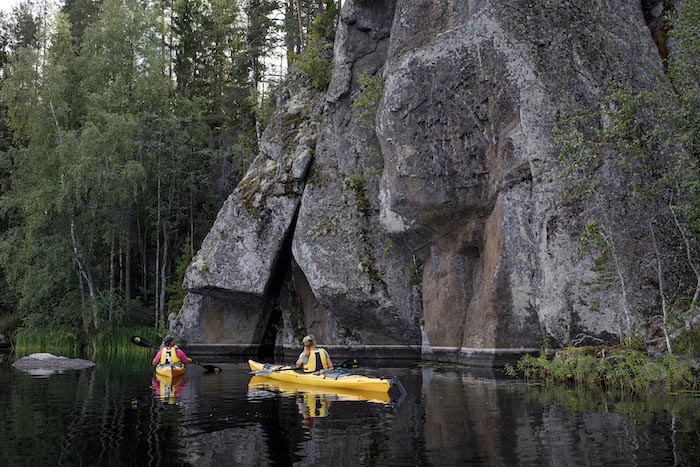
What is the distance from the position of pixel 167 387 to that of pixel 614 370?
922 cm

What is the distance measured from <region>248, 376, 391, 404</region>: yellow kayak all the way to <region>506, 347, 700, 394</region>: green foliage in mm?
4213

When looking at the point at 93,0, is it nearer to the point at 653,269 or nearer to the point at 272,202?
the point at 272,202

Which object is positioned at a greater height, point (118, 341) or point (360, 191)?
point (360, 191)

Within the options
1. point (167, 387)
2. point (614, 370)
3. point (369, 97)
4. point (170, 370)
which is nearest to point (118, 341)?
point (170, 370)

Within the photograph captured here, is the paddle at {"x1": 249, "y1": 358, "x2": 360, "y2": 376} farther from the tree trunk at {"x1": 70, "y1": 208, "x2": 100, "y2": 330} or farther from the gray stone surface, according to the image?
the tree trunk at {"x1": 70, "y1": 208, "x2": 100, "y2": 330}

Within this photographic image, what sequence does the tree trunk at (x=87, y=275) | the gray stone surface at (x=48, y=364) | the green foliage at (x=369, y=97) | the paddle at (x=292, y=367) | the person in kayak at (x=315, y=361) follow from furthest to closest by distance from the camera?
the tree trunk at (x=87, y=275)
the green foliage at (x=369, y=97)
the gray stone surface at (x=48, y=364)
the paddle at (x=292, y=367)
the person in kayak at (x=315, y=361)

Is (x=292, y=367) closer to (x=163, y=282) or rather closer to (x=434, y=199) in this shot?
(x=434, y=199)

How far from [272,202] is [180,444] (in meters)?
17.7

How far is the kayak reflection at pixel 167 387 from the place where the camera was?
12.9 meters

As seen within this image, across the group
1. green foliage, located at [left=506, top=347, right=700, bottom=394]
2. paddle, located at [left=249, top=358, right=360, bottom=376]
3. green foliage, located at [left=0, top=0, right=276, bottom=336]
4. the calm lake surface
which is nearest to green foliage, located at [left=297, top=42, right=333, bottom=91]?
green foliage, located at [left=0, top=0, right=276, bottom=336]

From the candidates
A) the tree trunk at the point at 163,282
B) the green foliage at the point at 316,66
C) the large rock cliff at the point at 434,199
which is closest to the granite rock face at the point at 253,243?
the large rock cliff at the point at 434,199

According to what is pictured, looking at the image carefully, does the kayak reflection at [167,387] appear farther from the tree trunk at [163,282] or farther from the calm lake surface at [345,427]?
the tree trunk at [163,282]

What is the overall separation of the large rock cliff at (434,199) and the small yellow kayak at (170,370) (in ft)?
22.5

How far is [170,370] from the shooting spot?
55.6 feet
